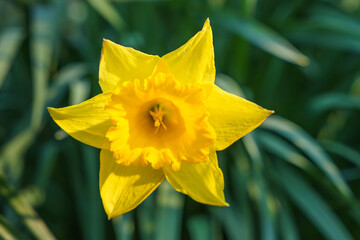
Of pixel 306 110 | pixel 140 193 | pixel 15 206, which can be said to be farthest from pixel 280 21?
pixel 15 206

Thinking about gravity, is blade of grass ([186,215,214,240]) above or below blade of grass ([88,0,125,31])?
below

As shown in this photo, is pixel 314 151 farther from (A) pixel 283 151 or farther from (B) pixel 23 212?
(B) pixel 23 212

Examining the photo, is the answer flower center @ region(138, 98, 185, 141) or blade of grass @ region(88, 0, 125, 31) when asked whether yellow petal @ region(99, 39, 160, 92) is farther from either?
blade of grass @ region(88, 0, 125, 31)

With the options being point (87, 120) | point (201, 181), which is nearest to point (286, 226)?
point (201, 181)

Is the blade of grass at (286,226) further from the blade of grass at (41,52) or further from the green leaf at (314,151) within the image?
the blade of grass at (41,52)

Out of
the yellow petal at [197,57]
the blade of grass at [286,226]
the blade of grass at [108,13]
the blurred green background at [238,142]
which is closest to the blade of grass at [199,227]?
the blurred green background at [238,142]

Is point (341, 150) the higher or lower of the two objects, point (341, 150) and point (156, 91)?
the lower

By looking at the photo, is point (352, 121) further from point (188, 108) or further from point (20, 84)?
point (20, 84)

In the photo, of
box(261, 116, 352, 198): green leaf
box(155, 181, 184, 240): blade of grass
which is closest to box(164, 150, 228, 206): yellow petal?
box(155, 181, 184, 240): blade of grass
